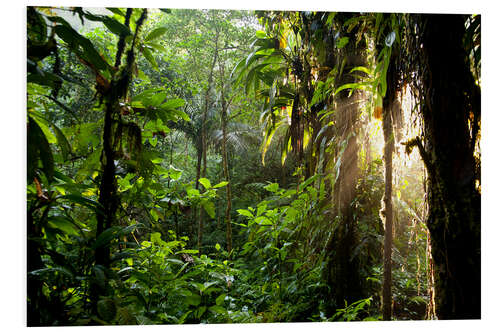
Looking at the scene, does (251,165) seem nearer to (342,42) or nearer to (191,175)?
(191,175)

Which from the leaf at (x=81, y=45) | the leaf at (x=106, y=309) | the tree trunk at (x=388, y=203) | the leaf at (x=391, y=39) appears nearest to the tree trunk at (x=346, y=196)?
the tree trunk at (x=388, y=203)

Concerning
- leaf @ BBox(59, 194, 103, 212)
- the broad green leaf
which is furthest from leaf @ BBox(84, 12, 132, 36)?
leaf @ BBox(59, 194, 103, 212)

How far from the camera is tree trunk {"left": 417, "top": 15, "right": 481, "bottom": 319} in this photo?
1390mm

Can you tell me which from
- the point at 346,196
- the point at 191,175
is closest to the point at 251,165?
the point at 191,175

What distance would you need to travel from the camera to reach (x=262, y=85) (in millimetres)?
2676

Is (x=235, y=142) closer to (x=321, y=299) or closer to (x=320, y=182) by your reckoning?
(x=320, y=182)

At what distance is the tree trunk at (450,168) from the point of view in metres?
1.39

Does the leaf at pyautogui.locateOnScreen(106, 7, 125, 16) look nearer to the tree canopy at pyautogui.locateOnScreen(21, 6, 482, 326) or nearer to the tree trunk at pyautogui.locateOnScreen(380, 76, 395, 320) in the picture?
the tree canopy at pyautogui.locateOnScreen(21, 6, 482, 326)

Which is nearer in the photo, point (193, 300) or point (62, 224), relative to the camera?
point (62, 224)

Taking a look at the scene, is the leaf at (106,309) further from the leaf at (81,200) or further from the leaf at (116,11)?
the leaf at (116,11)

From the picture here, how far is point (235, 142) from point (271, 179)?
50cm

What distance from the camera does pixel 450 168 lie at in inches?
55.5

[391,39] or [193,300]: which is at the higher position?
[391,39]
